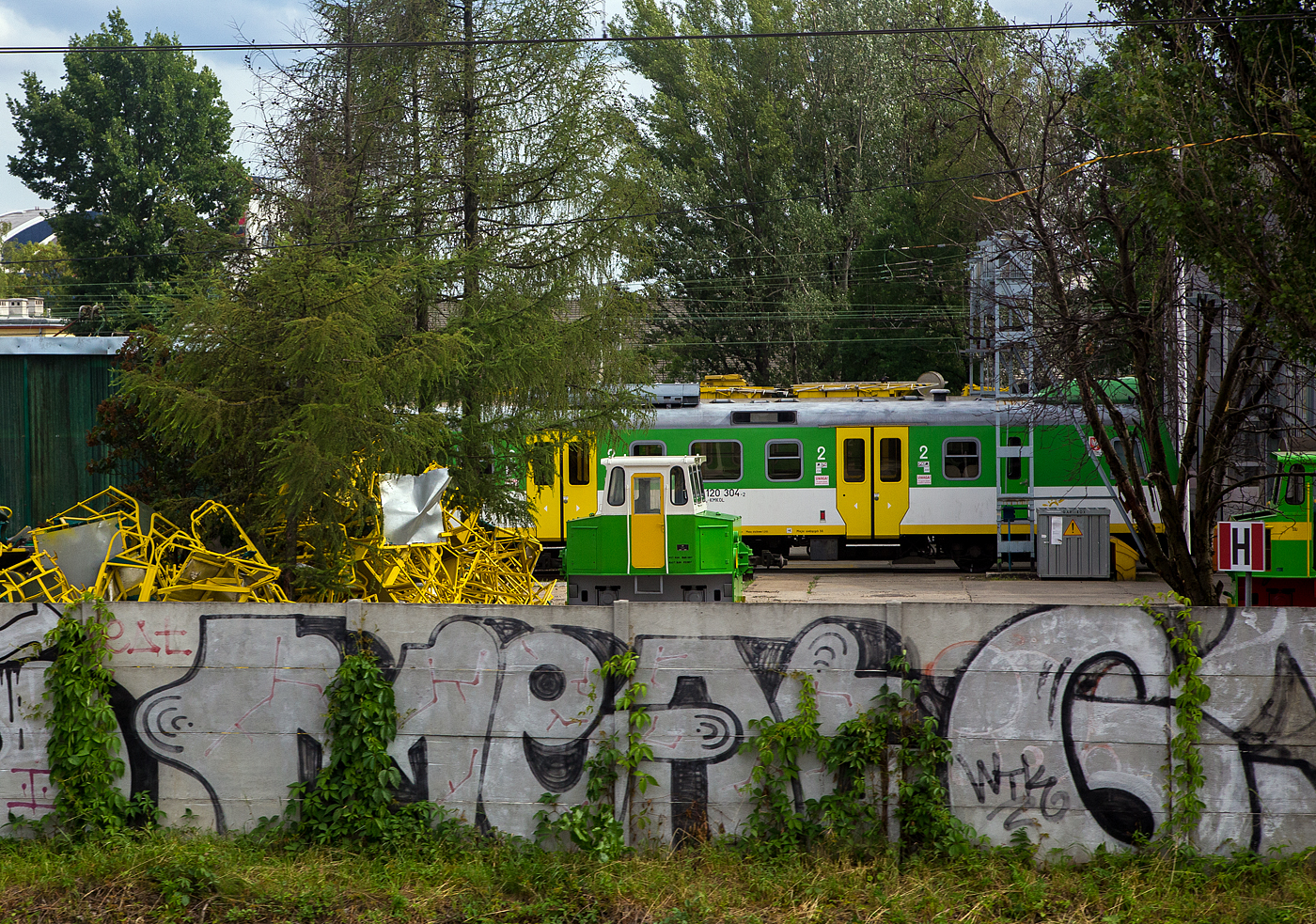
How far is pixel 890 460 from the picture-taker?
67.2ft

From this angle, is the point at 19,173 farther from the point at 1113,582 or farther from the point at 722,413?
the point at 1113,582

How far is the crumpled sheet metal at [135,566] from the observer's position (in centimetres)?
962

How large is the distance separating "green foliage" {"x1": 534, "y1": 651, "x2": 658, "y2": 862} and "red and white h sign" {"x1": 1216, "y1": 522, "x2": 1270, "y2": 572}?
6.57 m

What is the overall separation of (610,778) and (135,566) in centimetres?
543

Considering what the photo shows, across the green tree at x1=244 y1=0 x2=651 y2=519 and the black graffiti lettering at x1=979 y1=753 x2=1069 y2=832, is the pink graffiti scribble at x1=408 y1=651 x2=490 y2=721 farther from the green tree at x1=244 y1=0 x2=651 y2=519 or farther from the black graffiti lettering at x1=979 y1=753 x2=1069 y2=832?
the green tree at x1=244 y1=0 x2=651 y2=519

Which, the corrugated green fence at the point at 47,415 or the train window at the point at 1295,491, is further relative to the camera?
the corrugated green fence at the point at 47,415

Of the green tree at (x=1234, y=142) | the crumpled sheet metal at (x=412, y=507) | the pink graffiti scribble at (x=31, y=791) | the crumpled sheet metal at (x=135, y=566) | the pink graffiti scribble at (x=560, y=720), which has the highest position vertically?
the green tree at (x=1234, y=142)

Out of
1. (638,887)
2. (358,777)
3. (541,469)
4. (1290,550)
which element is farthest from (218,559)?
(1290,550)

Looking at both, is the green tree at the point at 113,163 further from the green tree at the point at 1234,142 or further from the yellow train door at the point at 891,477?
the green tree at the point at 1234,142

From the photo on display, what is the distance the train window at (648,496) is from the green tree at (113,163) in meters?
32.7

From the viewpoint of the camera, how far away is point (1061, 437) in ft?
65.5

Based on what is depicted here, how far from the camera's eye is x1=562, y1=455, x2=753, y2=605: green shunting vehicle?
14156 millimetres

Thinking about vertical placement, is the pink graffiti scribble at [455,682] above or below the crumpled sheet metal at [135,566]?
below

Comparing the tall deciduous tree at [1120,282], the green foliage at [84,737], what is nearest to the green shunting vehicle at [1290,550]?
the tall deciduous tree at [1120,282]
